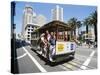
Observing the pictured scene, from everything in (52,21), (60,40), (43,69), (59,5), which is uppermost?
(59,5)

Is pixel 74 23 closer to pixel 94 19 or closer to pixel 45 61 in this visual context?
pixel 94 19

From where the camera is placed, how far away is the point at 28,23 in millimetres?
3010

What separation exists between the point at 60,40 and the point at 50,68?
412 mm

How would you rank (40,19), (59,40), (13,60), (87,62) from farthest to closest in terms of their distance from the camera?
1. (87,62)
2. (59,40)
3. (40,19)
4. (13,60)

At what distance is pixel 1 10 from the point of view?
2.76 m

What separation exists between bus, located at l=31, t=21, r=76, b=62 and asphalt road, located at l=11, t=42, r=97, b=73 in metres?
0.07

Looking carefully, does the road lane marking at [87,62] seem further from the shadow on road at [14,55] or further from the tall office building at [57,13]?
the shadow on road at [14,55]

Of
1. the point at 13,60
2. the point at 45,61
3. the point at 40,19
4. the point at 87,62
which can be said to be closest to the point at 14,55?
the point at 13,60

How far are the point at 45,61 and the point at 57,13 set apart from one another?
66 cm

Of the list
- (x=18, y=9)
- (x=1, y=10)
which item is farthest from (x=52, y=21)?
(x=1, y=10)

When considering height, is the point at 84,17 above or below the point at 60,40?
above

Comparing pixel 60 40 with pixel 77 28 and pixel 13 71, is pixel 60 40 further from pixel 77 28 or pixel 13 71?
pixel 13 71

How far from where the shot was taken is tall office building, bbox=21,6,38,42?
291cm

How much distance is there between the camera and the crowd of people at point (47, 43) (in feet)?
10.0
